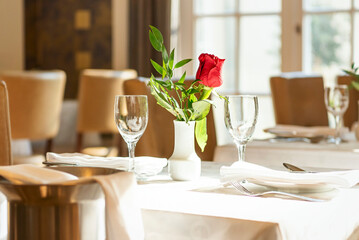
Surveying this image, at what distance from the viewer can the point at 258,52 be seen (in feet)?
16.2

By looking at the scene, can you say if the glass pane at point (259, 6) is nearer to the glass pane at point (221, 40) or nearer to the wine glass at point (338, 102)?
the glass pane at point (221, 40)

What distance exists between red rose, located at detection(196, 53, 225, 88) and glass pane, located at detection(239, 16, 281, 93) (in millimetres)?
3649

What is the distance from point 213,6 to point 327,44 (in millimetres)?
936

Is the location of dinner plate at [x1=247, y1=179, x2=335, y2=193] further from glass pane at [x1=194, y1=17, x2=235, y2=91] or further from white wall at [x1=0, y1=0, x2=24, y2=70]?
white wall at [x1=0, y1=0, x2=24, y2=70]

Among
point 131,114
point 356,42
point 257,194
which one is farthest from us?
point 356,42

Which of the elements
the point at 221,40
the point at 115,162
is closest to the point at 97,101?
the point at 221,40

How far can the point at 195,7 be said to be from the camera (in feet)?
16.7

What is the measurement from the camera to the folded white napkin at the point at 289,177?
1.19 meters

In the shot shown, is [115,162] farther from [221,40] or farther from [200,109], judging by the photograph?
[221,40]

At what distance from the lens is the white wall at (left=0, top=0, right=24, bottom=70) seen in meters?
6.49

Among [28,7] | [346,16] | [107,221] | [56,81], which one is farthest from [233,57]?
[107,221]

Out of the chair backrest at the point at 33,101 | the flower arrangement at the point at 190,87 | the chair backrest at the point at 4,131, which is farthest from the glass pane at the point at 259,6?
the flower arrangement at the point at 190,87

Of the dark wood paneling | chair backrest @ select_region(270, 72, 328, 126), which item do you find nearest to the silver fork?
chair backrest @ select_region(270, 72, 328, 126)

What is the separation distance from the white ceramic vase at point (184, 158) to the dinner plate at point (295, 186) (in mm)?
178
